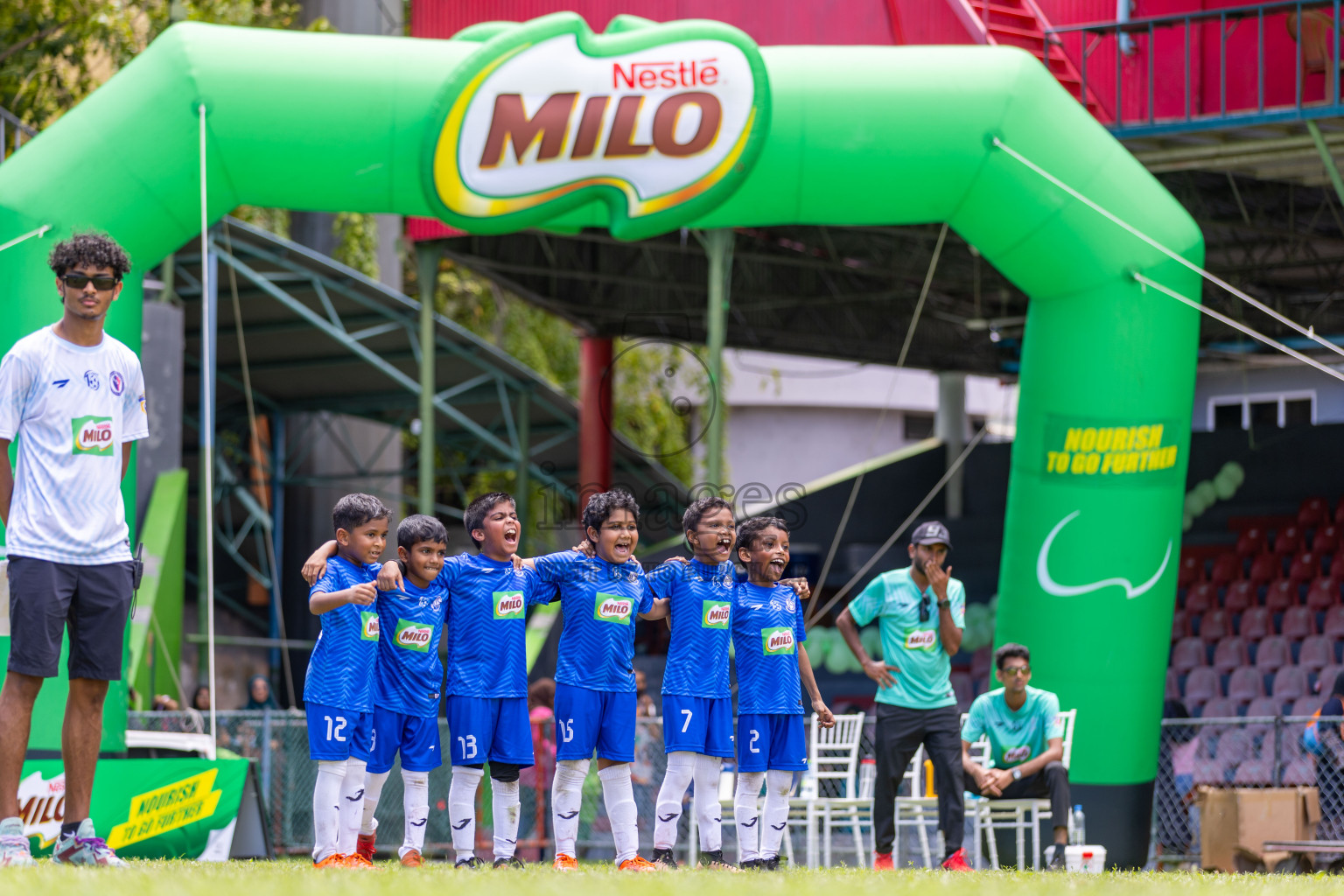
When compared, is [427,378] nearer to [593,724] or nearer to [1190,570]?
[1190,570]

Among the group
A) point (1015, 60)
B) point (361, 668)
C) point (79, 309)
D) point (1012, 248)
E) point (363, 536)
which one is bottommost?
point (361, 668)

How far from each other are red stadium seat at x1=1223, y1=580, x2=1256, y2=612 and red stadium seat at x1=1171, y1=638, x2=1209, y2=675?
0.89 meters

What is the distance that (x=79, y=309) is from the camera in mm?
5531

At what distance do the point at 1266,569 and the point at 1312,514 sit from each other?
105 centimetres

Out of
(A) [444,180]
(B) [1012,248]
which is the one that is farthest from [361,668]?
(B) [1012,248]

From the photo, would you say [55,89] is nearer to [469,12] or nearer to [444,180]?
[469,12]

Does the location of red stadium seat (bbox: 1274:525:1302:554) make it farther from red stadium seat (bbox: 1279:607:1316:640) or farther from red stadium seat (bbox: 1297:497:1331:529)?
red stadium seat (bbox: 1279:607:1316:640)

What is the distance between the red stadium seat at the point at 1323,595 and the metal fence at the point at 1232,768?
3479mm

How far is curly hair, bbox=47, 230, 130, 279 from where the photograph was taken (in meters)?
5.45

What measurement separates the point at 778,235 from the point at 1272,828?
453 inches

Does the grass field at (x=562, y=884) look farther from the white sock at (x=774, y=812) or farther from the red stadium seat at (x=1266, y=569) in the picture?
the red stadium seat at (x=1266, y=569)

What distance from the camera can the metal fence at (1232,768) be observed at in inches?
433

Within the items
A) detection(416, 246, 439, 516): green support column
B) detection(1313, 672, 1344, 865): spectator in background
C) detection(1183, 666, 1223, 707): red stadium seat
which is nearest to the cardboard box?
detection(1313, 672, 1344, 865): spectator in background

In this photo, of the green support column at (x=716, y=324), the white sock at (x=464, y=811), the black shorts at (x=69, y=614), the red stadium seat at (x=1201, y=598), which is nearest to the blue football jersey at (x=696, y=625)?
the white sock at (x=464, y=811)
